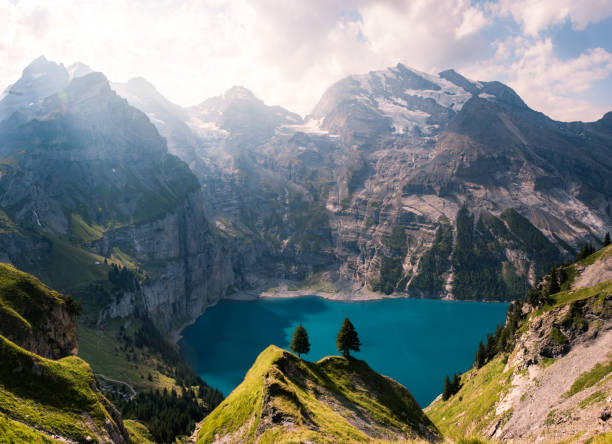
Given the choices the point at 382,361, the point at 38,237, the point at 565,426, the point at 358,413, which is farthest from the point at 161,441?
the point at 38,237

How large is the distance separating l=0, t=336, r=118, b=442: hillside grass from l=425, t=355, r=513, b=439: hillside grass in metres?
50.2

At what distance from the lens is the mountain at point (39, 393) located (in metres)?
24.7

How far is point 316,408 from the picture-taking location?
34.4 meters

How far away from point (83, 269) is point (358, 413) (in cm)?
16590

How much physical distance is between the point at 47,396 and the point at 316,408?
80.9 ft

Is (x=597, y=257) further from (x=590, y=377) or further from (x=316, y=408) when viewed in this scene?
(x=316, y=408)

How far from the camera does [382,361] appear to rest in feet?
491

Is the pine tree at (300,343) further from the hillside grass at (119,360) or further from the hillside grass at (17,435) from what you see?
the hillside grass at (119,360)

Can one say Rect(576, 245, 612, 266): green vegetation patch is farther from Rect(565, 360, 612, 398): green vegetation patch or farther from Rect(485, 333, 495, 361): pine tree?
Rect(565, 360, 612, 398): green vegetation patch

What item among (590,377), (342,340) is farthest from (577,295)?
(342,340)

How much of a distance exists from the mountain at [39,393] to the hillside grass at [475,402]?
49.6 meters

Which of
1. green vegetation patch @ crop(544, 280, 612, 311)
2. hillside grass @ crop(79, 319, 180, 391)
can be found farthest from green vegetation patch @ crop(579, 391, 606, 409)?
hillside grass @ crop(79, 319, 180, 391)

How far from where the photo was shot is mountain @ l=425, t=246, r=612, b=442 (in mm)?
44969

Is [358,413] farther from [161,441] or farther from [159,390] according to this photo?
[159,390]
